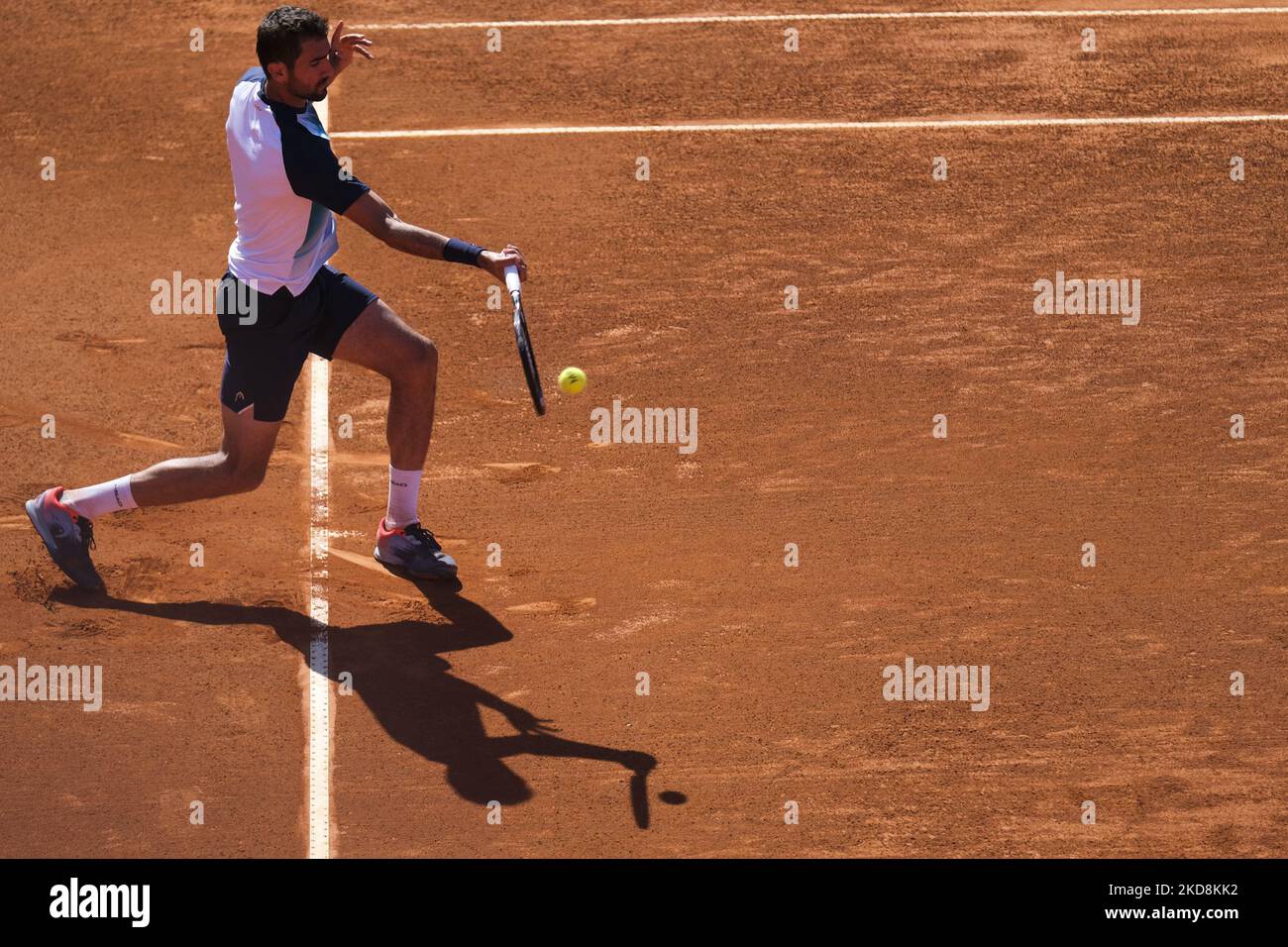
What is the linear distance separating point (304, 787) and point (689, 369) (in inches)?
144

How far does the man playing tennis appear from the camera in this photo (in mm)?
6895

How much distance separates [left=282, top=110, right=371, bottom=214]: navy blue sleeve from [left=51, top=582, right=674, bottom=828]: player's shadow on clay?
187 centimetres

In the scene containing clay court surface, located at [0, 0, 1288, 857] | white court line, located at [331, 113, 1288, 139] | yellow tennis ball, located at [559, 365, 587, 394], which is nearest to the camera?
clay court surface, located at [0, 0, 1288, 857]

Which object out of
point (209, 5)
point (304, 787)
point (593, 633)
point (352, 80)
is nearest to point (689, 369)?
point (593, 633)

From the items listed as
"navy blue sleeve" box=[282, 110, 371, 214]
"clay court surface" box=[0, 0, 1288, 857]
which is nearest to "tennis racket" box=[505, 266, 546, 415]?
"navy blue sleeve" box=[282, 110, 371, 214]

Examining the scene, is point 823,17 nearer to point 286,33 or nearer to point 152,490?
point 286,33

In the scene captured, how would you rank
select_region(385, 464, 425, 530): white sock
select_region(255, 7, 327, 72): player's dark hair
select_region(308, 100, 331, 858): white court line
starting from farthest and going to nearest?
select_region(385, 464, 425, 530): white sock
select_region(255, 7, 327, 72): player's dark hair
select_region(308, 100, 331, 858): white court line

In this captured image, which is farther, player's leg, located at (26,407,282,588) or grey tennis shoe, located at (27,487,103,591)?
grey tennis shoe, located at (27,487,103,591)

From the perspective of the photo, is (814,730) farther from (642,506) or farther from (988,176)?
(988,176)

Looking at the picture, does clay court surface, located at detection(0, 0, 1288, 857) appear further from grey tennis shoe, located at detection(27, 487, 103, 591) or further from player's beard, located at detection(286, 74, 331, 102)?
player's beard, located at detection(286, 74, 331, 102)

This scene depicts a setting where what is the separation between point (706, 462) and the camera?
8.61 metres

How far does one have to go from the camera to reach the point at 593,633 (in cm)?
743

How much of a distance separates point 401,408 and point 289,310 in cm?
70

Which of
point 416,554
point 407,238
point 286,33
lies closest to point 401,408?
point 416,554
